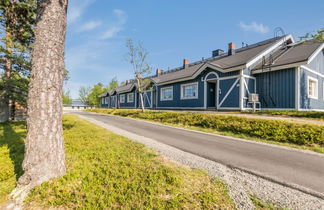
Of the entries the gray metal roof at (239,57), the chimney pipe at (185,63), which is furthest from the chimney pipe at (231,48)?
the chimney pipe at (185,63)

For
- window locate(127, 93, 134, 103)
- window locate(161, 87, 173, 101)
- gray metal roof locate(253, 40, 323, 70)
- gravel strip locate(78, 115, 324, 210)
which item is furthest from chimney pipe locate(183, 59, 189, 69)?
gravel strip locate(78, 115, 324, 210)

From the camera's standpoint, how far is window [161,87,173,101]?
19734 millimetres

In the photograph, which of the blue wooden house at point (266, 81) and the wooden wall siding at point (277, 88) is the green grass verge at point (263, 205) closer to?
the blue wooden house at point (266, 81)

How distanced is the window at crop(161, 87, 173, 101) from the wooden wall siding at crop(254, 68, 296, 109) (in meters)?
9.54

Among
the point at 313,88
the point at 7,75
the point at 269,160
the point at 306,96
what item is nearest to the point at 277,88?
the point at 306,96

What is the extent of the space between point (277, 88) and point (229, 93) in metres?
3.45

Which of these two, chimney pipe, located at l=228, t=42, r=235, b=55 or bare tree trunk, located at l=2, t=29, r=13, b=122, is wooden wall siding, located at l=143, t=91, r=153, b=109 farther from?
bare tree trunk, located at l=2, t=29, r=13, b=122

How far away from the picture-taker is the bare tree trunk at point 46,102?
3068 millimetres

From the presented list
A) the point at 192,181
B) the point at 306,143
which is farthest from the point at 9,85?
the point at 306,143

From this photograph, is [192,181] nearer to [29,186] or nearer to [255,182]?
[255,182]

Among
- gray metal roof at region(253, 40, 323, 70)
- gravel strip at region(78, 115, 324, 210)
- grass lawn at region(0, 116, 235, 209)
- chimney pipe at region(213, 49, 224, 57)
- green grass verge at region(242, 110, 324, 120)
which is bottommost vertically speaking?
gravel strip at region(78, 115, 324, 210)

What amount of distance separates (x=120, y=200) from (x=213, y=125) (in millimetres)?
7594

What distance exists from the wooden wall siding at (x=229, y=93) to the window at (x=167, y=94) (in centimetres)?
709

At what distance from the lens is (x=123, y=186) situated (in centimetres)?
285
